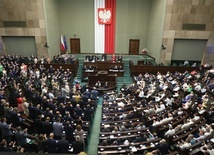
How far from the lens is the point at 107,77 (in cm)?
1542

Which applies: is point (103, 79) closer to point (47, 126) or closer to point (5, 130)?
point (47, 126)

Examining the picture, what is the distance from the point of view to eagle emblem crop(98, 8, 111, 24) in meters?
20.9

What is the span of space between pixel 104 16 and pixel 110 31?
67.9 inches

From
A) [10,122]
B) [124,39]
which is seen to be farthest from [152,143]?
[124,39]

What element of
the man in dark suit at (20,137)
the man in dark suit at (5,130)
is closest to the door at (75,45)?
the man in dark suit at (5,130)

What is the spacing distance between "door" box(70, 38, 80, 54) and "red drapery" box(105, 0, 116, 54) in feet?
10.7

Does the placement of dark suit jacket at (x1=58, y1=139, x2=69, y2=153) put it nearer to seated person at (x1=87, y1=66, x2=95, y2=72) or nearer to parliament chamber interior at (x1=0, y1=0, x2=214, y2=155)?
parliament chamber interior at (x1=0, y1=0, x2=214, y2=155)

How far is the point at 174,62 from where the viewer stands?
62.6 ft

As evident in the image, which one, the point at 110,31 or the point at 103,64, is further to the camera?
the point at 110,31

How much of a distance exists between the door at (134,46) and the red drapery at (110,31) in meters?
2.02

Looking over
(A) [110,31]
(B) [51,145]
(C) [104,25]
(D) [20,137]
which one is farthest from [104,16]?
(B) [51,145]

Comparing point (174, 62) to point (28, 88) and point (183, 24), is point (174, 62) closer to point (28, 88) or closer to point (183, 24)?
point (183, 24)

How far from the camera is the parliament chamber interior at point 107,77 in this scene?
22.5ft

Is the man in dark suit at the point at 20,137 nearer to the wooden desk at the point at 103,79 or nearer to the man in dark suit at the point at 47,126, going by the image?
the man in dark suit at the point at 47,126
